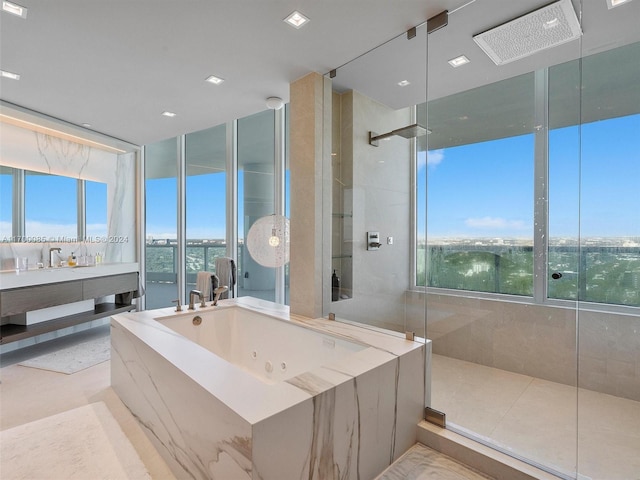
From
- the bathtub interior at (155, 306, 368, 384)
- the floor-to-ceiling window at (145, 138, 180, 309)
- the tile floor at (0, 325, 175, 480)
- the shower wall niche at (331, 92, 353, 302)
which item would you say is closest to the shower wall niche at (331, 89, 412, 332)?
the shower wall niche at (331, 92, 353, 302)

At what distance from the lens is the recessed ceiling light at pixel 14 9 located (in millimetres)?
1831

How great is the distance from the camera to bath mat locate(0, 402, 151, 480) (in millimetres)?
1761

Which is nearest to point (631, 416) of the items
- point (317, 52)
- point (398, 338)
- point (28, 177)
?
point (398, 338)

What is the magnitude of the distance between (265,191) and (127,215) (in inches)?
97.4

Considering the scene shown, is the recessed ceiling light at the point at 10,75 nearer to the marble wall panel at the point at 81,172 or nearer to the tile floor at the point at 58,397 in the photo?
the marble wall panel at the point at 81,172

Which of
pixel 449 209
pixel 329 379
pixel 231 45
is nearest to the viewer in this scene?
pixel 329 379

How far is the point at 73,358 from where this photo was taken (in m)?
3.48

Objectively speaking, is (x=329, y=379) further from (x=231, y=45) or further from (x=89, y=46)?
(x=89, y=46)

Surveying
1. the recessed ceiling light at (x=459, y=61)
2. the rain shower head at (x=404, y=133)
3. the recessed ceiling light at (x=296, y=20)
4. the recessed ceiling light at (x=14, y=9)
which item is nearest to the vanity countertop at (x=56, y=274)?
the recessed ceiling light at (x=14, y=9)

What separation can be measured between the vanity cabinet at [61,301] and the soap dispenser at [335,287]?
319 cm

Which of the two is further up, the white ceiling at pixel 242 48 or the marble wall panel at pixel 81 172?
the white ceiling at pixel 242 48

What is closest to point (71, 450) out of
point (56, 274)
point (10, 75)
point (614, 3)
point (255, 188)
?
point (56, 274)

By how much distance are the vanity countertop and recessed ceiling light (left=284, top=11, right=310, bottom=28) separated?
3599 millimetres

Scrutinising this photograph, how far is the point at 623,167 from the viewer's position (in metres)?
1.95
